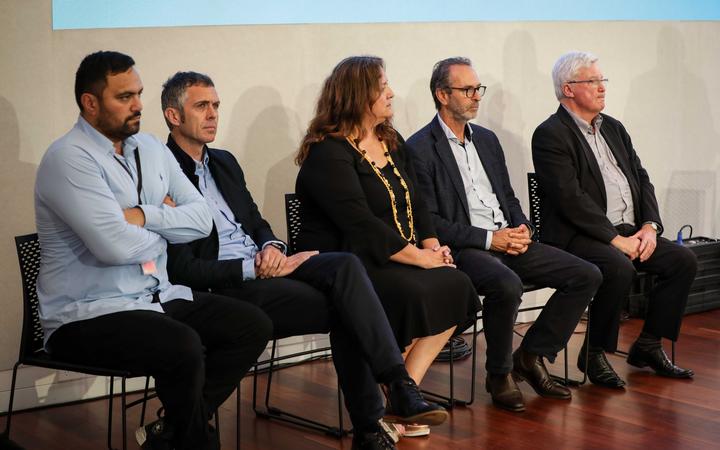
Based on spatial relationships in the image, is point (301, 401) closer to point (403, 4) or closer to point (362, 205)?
point (362, 205)

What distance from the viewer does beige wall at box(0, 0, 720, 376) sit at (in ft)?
13.3

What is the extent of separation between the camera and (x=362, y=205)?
3699 millimetres

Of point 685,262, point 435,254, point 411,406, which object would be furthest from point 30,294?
point 685,262

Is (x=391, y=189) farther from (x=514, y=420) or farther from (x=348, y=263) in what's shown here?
(x=514, y=420)

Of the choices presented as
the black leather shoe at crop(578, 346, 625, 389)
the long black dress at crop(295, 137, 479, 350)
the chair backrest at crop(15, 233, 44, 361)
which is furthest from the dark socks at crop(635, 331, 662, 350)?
the chair backrest at crop(15, 233, 44, 361)

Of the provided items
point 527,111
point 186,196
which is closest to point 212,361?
point 186,196

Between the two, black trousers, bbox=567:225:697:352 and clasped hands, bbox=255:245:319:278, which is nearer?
clasped hands, bbox=255:245:319:278

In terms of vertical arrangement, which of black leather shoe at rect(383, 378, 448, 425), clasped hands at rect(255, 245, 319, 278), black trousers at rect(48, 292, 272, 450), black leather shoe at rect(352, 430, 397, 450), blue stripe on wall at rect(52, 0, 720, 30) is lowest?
black leather shoe at rect(352, 430, 397, 450)

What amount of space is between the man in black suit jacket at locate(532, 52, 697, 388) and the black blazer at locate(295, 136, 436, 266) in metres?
1.02

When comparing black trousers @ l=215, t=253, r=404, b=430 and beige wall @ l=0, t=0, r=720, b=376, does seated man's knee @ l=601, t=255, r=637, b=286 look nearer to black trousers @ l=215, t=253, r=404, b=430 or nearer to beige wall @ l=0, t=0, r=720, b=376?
beige wall @ l=0, t=0, r=720, b=376

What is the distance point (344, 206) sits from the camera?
3.69 meters

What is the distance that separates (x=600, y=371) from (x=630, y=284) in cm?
44

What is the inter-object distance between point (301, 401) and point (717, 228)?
3.61m

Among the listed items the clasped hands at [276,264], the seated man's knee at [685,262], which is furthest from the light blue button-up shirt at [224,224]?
the seated man's knee at [685,262]
